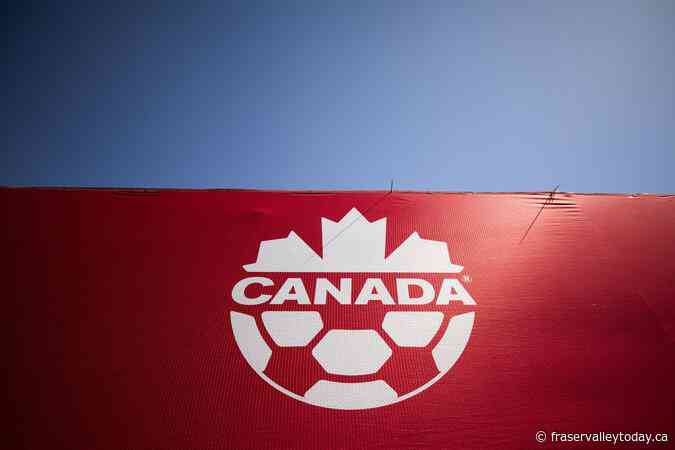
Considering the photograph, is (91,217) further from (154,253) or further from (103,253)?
(154,253)

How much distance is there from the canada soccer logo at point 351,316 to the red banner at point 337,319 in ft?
0.04

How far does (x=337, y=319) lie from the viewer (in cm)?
303

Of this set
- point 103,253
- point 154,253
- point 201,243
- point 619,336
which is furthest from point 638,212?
point 103,253

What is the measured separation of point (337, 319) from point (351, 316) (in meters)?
0.12

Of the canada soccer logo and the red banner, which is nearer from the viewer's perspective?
the red banner

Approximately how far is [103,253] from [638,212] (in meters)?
5.00

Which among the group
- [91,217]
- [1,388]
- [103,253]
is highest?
[91,217]

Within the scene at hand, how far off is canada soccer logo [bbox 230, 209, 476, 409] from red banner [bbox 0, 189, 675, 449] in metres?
0.01

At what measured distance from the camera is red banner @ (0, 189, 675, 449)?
2678 millimetres

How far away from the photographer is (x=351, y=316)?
3037 mm

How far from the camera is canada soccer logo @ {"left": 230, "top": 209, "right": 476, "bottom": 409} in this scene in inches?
111

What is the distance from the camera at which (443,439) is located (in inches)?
103

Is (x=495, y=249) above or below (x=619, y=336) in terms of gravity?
above

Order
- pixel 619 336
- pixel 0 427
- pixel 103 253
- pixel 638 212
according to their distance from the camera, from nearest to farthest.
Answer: pixel 0 427 → pixel 619 336 → pixel 103 253 → pixel 638 212
